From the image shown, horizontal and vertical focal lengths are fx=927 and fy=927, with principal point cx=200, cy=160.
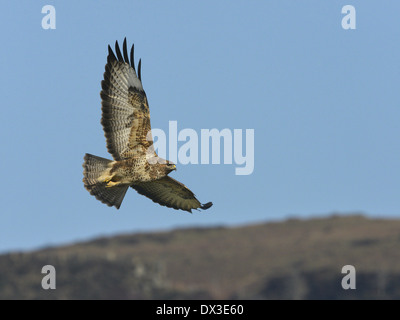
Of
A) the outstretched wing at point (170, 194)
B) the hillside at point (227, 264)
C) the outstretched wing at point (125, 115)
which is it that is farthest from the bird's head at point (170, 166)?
the hillside at point (227, 264)

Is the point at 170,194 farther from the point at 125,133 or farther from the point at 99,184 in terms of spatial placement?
the point at 125,133

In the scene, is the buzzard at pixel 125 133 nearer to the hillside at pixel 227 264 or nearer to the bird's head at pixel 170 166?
the bird's head at pixel 170 166

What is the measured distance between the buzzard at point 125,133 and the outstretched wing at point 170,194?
1420 millimetres

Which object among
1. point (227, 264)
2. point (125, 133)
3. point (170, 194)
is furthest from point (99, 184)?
point (227, 264)

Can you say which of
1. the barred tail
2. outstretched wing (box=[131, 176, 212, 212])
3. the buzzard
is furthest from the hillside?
the buzzard

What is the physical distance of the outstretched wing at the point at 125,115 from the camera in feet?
57.2

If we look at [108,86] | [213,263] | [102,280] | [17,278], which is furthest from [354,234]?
[108,86]

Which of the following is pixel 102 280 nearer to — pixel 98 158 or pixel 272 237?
pixel 272 237

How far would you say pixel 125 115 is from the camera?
1750 cm

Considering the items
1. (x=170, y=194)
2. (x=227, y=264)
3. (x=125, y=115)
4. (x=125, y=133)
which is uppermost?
(x=125, y=115)

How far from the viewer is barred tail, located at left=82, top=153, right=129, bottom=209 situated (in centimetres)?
1786

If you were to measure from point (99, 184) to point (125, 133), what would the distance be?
4.14 ft
